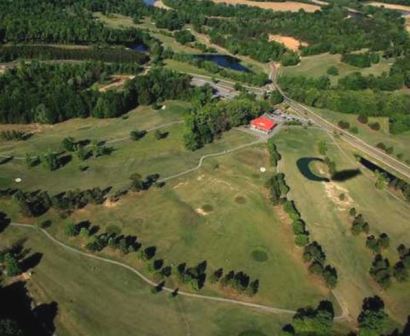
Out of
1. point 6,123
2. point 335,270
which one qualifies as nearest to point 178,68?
point 6,123

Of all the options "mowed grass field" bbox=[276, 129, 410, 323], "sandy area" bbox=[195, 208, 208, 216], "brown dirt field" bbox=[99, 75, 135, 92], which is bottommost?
"brown dirt field" bbox=[99, 75, 135, 92]

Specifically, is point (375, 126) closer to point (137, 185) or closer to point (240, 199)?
point (240, 199)

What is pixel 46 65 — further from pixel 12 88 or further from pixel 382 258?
pixel 382 258

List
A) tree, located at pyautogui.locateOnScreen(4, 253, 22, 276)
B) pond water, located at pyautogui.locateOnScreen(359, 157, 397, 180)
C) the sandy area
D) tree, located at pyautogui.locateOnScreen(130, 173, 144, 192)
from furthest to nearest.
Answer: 1. pond water, located at pyautogui.locateOnScreen(359, 157, 397, 180)
2. tree, located at pyautogui.locateOnScreen(130, 173, 144, 192)
3. the sandy area
4. tree, located at pyautogui.locateOnScreen(4, 253, 22, 276)

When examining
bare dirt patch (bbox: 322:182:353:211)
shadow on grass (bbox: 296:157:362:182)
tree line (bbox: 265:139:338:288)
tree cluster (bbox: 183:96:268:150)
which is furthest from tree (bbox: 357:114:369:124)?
tree line (bbox: 265:139:338:288)

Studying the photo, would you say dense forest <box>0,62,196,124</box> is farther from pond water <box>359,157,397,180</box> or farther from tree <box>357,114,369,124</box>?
pond water <box>359,157,397,180</box>

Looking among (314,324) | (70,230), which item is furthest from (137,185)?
(314,324)
